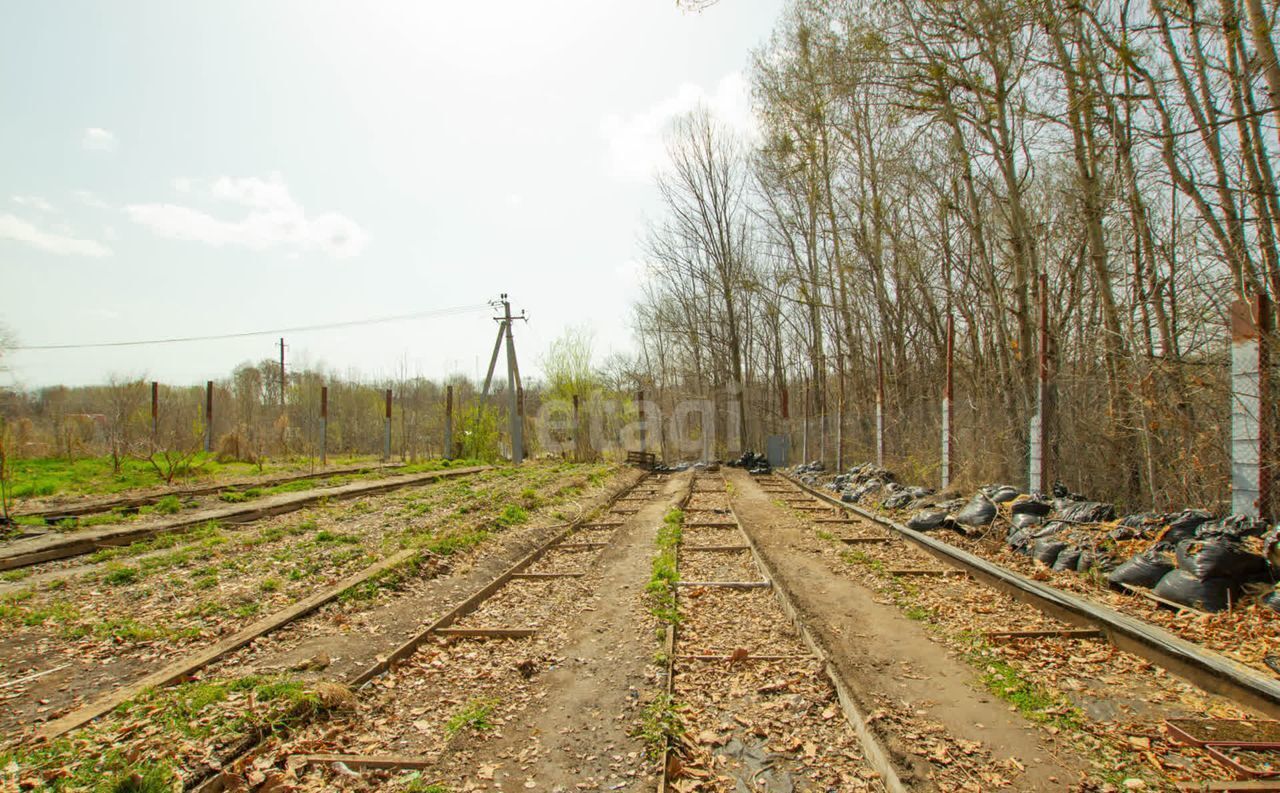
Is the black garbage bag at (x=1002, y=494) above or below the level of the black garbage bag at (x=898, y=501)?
above

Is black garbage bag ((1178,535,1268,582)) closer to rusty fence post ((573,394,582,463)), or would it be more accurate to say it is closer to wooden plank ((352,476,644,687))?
wooden plank ((352,476,644,687))

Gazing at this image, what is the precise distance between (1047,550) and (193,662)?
25.8ft

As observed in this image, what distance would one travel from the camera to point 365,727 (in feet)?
13.3

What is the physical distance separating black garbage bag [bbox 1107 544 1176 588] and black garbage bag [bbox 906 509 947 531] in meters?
3.38

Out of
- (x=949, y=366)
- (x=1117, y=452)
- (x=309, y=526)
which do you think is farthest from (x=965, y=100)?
(x=309, y=526)

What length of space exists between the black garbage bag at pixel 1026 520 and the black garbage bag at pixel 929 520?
113 centimetres

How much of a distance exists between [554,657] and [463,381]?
30.5 metres

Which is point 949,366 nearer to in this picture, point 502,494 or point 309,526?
point 502,494

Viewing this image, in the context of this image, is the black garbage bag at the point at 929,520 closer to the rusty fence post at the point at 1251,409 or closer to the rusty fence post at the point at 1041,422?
the rusty fence post at the point at 1041,422

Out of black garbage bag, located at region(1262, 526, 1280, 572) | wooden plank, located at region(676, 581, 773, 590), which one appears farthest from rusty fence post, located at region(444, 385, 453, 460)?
black garbage bag, located at region(1262, 526, 1280, 572)

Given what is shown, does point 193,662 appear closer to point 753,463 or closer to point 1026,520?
point 1026,520

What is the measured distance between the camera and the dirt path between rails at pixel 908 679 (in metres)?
3.50

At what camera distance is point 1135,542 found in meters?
6.70

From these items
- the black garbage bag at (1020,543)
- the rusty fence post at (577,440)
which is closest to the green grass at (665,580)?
the black garbage bag at (1020,543)
